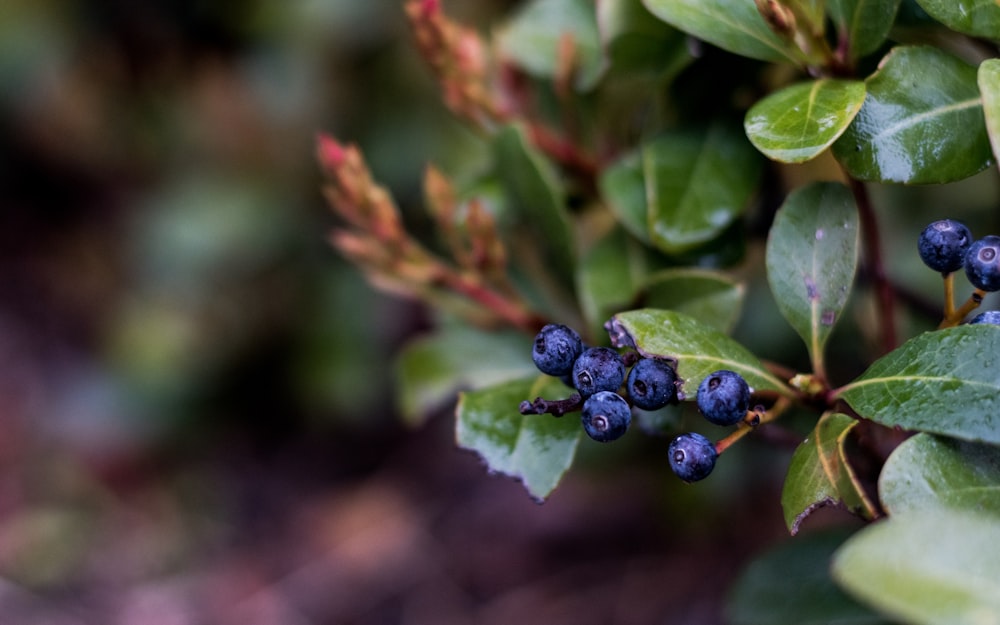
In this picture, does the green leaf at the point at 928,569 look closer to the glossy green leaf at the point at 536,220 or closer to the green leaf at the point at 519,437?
the green leaf at the point at 519,437

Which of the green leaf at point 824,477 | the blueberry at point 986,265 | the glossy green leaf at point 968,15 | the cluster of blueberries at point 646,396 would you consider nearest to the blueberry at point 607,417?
the cluster of blueberries at point 646,396

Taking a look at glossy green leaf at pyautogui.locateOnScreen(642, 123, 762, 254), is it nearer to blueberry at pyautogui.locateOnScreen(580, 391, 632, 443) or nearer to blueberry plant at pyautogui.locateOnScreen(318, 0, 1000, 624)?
blueberry plant at pyautogui.locateOnScreen(318, 0, 1000, 624)

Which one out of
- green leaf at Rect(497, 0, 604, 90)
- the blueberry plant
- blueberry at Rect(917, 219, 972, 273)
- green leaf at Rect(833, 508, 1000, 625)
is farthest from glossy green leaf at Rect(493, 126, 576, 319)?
green leaf at Rect(833, 508, 1000, 625)

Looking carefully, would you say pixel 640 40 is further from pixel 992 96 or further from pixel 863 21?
pixel 992 96

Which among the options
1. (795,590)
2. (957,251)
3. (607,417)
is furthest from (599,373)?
(795,590)

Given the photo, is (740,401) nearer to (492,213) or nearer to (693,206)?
(693,206)

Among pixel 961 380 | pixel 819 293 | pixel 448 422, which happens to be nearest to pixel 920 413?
pixel 961 380

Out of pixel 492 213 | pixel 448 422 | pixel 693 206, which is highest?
pixel 448 422
